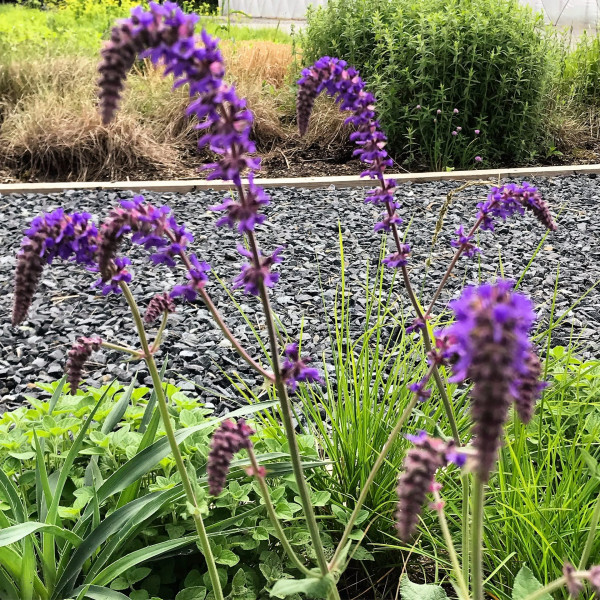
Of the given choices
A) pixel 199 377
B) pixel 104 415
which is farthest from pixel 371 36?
pixel 104 415

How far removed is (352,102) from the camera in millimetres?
1073

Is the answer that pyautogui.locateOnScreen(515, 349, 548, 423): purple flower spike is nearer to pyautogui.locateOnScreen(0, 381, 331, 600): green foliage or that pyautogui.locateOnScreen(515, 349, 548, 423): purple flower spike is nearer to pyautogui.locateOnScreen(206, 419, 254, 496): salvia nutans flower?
pyautogui.locateOnScreen(206, 419, 254, 496): salvia nutans flower

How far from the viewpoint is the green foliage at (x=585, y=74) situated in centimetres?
689

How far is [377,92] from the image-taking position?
18.8ft

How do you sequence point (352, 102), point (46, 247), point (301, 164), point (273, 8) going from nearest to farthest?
point (46, 247) → point (352, 102) → point (301, 164) → point (273, 8)

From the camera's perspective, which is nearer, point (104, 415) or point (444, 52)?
point (104, 415)

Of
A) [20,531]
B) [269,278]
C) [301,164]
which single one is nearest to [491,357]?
[269,278]

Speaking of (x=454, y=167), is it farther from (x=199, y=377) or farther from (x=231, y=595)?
(x=231, y=595)

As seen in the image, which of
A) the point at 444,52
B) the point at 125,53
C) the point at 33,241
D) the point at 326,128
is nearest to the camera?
the point at 125,53

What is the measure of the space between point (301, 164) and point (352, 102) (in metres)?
4.93

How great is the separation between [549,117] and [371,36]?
196 cm

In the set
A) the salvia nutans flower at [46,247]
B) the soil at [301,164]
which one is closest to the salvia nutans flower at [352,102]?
the salvia nutans flower at [46,247]

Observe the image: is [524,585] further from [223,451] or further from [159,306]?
[159,306]

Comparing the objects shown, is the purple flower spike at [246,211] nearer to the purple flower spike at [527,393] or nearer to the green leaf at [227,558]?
the purple flower spike at [527,393]
